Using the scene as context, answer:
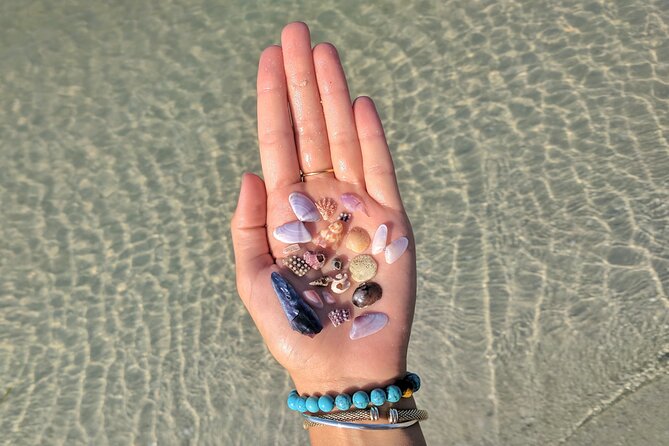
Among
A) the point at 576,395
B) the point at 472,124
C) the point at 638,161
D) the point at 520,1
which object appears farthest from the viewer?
the point at 520,1

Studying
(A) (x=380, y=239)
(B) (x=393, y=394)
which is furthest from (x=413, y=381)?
(A) (x=380, y=239)

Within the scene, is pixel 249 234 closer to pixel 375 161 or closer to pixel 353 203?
pixel 353 203

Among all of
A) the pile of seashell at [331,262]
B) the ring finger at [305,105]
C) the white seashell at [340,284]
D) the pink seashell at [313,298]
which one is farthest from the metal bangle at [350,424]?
the ring finger at [305,105]

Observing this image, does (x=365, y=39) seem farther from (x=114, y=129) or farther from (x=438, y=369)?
(x=438, y=369)

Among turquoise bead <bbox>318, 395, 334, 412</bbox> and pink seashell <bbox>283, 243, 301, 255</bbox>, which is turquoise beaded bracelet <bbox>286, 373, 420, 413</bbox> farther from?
pink seashell <bbox>283, 243, 301, 255</bbox>

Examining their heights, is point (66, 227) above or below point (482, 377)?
above

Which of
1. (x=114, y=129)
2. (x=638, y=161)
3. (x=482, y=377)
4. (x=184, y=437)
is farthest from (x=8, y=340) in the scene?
(x=638, y=161)
